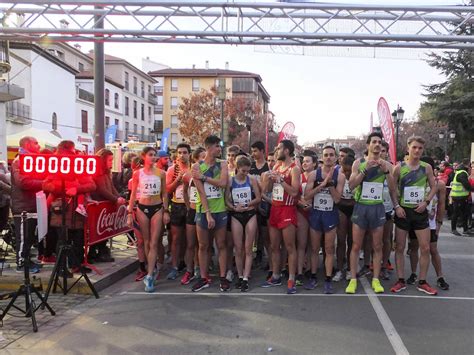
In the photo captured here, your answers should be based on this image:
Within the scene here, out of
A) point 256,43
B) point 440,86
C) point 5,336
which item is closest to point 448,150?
point 440,86

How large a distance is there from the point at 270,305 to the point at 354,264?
1436 mm

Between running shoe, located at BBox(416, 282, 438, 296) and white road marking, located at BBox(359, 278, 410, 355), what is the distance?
26.0 inches

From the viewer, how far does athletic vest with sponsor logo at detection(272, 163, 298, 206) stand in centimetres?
615

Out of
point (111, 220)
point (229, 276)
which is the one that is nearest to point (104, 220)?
point (111, 220)

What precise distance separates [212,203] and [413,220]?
2.76m

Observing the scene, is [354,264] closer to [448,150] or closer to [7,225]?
[7,225]

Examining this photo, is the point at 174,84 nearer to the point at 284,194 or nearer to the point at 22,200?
the point at 22,200

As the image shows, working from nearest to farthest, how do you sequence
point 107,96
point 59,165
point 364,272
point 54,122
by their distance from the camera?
point 59,165 < point 364,272 < point 54,122 < point 107,96

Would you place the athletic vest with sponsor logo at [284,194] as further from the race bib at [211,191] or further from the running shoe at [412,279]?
the running shoe at [412,279]

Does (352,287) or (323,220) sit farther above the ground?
(323,220)

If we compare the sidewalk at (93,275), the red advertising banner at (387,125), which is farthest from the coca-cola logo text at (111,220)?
Result: the red advertising banner at (387,125)

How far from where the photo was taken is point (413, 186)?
6.06 metres

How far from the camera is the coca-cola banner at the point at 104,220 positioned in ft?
22.1

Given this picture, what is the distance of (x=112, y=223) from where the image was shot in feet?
24.5
